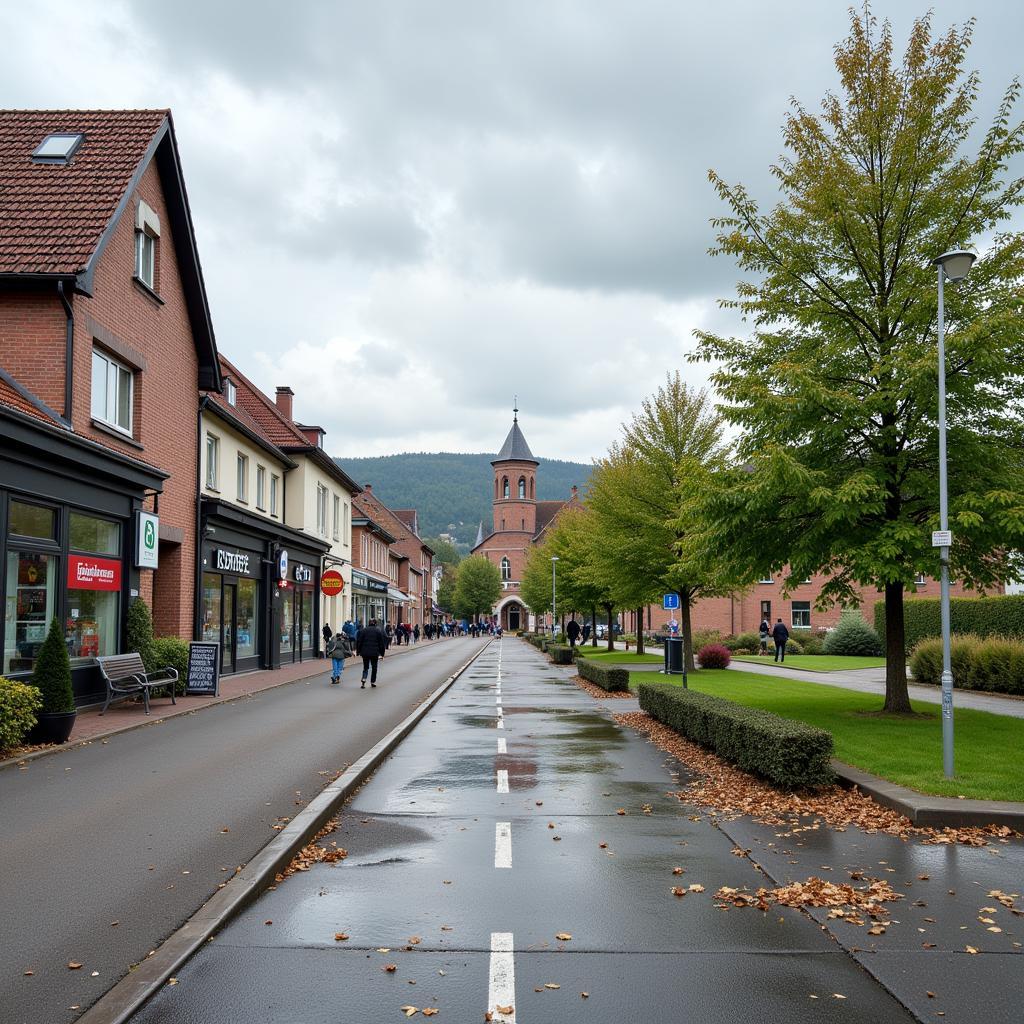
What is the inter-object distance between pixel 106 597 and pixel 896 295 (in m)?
14.3

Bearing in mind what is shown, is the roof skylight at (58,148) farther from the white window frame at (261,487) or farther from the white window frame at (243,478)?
the white window frame at (261,487)

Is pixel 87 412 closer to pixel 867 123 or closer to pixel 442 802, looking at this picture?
pixel 442 802

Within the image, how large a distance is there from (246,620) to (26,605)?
1431 centimetres

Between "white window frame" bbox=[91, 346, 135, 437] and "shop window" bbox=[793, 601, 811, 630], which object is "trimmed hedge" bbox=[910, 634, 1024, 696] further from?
"shop window" bbox=[793, 601, 811, 630]

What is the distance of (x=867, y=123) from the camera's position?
15.3m

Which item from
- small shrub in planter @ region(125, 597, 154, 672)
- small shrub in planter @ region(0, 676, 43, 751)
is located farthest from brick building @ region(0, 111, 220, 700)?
small shrub in planter @ region(0, 676, 43, 751)

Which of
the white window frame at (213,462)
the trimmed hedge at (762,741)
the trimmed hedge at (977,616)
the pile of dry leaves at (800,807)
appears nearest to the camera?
the pile of dry leaves at (800,807)

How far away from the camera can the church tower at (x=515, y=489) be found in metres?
121

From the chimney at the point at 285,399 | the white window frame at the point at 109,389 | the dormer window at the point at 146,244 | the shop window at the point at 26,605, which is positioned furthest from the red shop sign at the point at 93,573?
the chimney at the point at 285,399

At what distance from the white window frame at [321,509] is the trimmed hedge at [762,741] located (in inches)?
1041

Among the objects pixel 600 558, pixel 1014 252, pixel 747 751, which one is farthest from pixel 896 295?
pixel 600 558

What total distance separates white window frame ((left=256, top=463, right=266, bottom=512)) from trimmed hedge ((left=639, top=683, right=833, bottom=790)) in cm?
1991

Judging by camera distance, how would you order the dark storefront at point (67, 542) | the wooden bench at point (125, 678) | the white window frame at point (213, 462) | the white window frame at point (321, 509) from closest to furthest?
the dark storefront at point (67, 542), the wooden bench at point (125, 678), the white window frame at point (213, 462), the white window frame at point (321, 509)

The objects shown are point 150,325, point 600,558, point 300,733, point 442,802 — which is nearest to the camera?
point 442,802
